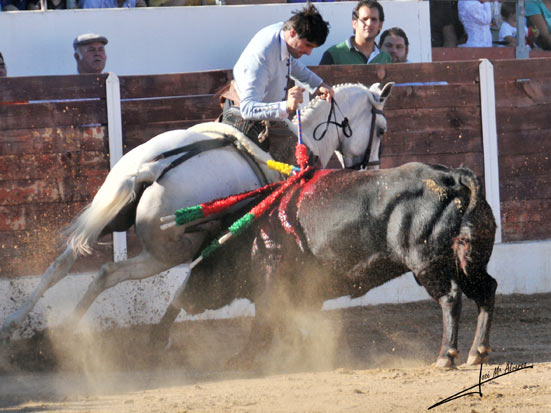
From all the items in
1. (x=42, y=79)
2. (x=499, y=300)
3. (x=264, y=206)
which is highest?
(x=42, y=79)

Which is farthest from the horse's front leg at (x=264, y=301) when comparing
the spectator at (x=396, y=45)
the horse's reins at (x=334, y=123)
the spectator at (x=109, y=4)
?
the spectator at (x=109, y=4)

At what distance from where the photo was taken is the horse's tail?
15.0ft

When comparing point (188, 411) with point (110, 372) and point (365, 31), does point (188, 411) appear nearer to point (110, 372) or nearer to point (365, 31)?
point (110, 372)

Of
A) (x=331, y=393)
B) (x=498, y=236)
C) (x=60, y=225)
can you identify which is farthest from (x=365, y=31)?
(x=331, y=393)

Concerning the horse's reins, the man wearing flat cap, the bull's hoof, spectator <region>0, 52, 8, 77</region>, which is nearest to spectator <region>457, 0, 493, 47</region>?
the man wearing flat cap

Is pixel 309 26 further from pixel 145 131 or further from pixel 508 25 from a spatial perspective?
pixel 508 25

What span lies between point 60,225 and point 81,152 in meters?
0.55

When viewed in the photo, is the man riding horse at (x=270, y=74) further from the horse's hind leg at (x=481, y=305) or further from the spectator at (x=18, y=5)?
the spectator at (x=18, y=5)

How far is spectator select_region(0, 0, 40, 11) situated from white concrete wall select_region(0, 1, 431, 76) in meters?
0.29

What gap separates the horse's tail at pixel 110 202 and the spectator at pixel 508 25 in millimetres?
5509

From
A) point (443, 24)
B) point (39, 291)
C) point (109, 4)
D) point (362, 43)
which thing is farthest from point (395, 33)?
Answer: point (39, 291)

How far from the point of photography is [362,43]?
7.02 meters

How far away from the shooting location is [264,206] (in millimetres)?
4613

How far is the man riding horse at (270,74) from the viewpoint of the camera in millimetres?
4625
